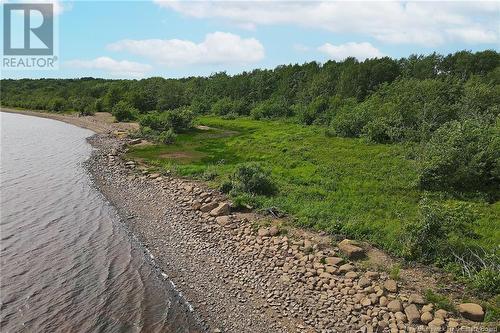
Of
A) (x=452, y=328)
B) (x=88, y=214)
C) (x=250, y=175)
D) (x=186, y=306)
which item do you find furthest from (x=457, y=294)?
(x=88, y=214)

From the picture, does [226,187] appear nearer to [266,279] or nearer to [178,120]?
[266,279]

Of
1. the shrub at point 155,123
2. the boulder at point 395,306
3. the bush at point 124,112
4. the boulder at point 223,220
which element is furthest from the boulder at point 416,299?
the bush at point 124,112

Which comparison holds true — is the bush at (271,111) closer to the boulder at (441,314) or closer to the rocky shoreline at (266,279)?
the rocky shoreline at (266,279)

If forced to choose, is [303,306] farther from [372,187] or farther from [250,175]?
[372,187]

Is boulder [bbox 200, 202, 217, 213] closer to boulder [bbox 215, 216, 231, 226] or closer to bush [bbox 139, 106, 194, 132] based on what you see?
boulder [bbox 215, 216, 231, 226]

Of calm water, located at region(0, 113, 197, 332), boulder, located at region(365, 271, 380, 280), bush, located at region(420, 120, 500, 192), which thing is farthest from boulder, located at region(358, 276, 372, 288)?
bush, located at region(420, 120, 500, 192)
